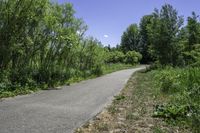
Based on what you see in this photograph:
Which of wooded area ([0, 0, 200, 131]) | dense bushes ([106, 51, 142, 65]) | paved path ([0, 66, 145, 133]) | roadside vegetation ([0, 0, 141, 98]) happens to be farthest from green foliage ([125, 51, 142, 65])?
paved path ([0, 66, 145, 133])

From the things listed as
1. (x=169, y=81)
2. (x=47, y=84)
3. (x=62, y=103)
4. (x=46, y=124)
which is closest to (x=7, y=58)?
(x=47, y=84)

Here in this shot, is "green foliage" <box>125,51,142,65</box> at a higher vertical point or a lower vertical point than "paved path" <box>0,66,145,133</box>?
higher

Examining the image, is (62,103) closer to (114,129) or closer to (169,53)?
(114,129)

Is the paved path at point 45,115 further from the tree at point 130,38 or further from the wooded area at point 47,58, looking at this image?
the tree at point 130,38

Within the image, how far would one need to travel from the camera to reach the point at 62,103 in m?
14.7

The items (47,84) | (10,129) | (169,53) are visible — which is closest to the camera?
(10,129)

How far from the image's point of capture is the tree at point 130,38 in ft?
408

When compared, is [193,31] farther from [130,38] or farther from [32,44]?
[130,38]

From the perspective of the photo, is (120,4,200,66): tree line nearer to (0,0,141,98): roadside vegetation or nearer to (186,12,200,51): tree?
(186,12,200,51): tree

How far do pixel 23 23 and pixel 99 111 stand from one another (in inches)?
400

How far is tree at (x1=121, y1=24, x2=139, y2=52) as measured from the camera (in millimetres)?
124500

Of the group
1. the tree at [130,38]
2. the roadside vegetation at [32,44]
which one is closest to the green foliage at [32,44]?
the roadside vegetation at [32,44]

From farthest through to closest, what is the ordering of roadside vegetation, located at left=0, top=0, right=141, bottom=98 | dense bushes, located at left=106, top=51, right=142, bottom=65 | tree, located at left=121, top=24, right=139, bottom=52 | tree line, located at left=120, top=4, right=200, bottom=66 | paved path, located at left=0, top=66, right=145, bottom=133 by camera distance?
tree, located at left=121, top=24, right=139, bottom=52 → dense bushes, located at left=106, top=51, right=142, bottom=65 → tree line, located at left=120, top=4, right=200, bottom=66 → roadside vegetation, located at left=0, top=0, right=141, bottom=98 → paved path, located at left=0, top=66, right=145, bottom=133

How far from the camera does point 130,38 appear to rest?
12544 cm
